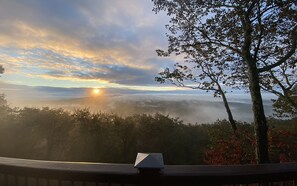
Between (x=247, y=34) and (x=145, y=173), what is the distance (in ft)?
17.2

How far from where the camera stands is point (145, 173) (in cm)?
186

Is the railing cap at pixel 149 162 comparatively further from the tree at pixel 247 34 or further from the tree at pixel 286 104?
the tree at pixel 286 104

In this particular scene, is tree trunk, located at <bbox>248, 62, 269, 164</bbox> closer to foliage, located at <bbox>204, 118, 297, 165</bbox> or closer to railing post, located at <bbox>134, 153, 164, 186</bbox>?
foliage, located at <bbox>204, 118, 297, 165</bbox>

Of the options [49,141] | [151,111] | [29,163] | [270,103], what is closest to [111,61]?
[151,111]

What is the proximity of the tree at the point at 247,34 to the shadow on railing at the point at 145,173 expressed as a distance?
414 cm

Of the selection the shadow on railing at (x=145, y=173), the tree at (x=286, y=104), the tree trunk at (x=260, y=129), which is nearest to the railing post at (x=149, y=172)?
the shadow on railing at (x=145, y=173)

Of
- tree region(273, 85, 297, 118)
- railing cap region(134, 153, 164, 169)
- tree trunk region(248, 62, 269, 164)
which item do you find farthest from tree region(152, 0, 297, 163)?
railing cap region(134, 153, 164, 169)

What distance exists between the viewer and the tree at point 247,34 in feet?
19.3

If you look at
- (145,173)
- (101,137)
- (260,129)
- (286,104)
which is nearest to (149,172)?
Answer: (145,173)

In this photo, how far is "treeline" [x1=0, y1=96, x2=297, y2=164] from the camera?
37.7 ft

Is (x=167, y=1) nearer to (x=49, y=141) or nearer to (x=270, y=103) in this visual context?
(x=270, y=103)

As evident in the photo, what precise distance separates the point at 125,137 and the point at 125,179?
11.3m

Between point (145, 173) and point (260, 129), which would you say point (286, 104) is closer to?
point (260, 129)

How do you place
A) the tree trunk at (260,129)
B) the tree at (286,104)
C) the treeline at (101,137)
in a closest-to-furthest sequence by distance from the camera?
the tree trunk at (260,129)
the tree at (286,104)
the treeline at (101,137)
